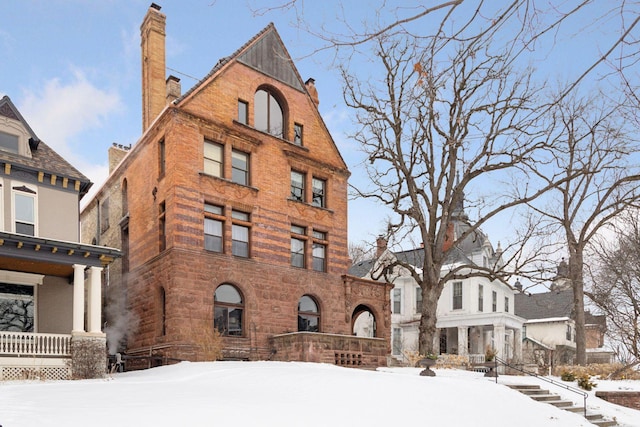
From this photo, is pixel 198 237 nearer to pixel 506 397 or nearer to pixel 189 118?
pixel 189 118

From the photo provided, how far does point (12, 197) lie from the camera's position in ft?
60.9

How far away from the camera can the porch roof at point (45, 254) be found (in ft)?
54.4

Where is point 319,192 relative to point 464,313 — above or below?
above

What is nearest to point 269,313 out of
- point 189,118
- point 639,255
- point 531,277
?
point 189,118

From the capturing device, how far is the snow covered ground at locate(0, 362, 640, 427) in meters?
8.86

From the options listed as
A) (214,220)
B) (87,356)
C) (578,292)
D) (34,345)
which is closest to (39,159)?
(214,220)

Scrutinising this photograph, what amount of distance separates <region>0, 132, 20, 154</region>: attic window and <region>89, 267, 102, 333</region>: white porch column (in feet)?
17.1

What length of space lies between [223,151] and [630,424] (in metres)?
17.3

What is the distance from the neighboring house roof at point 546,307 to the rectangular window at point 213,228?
3953 cm

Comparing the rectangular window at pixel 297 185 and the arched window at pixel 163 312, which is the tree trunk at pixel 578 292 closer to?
the rectangular window at pixel 297 185

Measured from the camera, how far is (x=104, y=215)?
97.8 ft

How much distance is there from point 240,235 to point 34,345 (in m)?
8.78

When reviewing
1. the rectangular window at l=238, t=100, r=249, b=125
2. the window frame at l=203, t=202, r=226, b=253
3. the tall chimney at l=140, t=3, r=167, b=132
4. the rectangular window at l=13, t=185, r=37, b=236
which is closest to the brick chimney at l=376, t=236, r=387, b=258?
the window frame at l=203, t=202, r=226, b=253

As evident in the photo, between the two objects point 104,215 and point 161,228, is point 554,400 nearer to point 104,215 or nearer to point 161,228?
point 161,228
